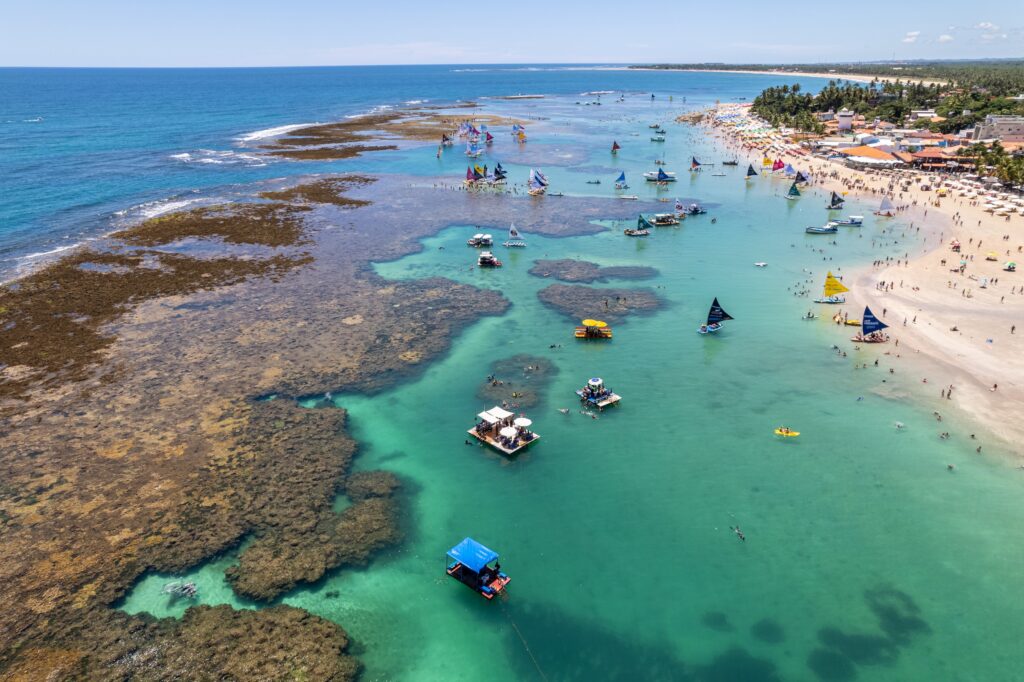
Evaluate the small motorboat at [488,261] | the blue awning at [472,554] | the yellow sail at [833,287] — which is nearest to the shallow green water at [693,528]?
the blue awning at [472,554]

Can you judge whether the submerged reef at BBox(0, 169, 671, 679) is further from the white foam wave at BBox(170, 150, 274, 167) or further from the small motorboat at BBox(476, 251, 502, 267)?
the white foam wave at BBox(170, 150, 274, 167)

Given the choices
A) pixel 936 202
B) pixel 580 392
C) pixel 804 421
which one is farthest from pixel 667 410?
pixel 936 202

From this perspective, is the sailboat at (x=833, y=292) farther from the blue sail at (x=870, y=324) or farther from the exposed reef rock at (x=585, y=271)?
the exposed reef rock at (x=585, y=271)

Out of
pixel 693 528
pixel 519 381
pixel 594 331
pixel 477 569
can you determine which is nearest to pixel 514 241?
pixel 594 331

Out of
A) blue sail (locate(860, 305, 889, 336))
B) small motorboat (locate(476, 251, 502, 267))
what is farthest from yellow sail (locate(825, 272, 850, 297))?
small motorboat (locate(476, 251, 502, 267))

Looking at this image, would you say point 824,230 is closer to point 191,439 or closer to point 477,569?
point 477,569
